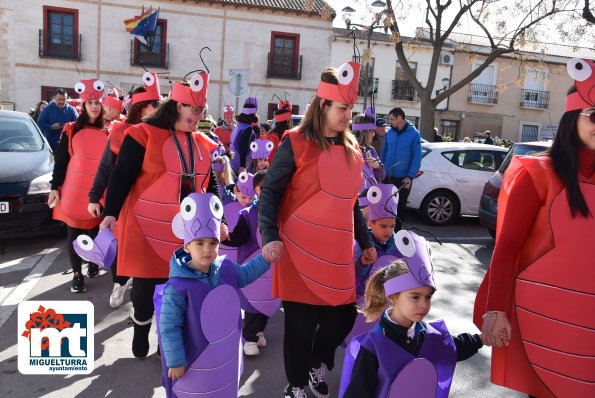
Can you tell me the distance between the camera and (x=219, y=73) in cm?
2711

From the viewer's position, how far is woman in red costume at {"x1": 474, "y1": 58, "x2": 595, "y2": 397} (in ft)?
7.46

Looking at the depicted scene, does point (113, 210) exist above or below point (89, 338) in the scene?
above

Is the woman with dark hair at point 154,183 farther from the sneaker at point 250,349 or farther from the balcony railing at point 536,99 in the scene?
the balcony railing at point 536,99

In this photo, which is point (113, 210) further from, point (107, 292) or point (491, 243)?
point (491, 243)

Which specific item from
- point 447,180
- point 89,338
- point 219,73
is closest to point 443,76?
point 219,73

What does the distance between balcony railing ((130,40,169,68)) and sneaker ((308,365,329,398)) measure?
2487cm

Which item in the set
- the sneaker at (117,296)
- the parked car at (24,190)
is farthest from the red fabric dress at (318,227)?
the parked car at (24,190)

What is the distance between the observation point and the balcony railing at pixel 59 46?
25422 mm

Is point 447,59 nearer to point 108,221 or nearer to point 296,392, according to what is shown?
point 108,221

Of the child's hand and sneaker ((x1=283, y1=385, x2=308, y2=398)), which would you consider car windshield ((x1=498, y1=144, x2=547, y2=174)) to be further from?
the child's hand

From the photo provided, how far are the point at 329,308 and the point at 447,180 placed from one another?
754cm

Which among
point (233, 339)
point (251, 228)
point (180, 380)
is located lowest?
point (180, 380)

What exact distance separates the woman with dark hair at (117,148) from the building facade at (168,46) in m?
20.9

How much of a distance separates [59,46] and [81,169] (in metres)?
23.2
